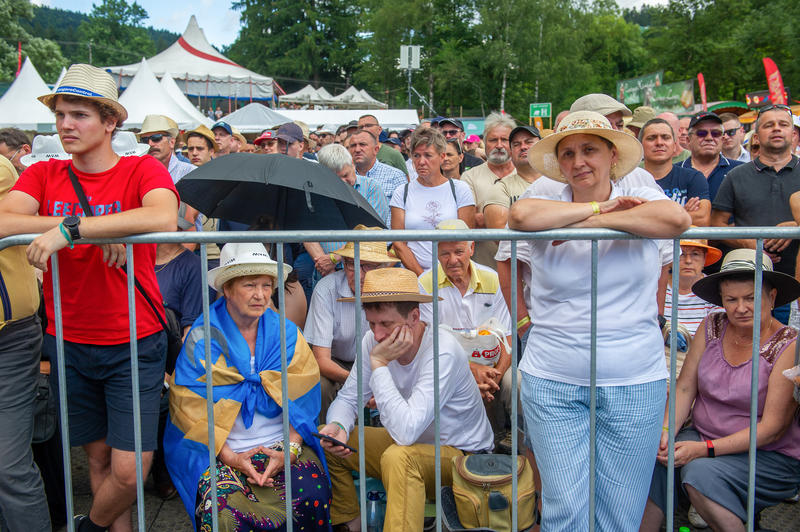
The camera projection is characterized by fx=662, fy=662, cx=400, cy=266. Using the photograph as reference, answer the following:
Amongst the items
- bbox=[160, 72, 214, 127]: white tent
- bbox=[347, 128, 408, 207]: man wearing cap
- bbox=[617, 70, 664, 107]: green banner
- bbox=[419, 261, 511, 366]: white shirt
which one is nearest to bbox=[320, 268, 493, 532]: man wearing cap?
bbox=[419, 261, 511, 366]: white shirt

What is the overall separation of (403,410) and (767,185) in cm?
332

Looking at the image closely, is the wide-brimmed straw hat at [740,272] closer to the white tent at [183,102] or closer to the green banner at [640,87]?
the white tent at [183,102]

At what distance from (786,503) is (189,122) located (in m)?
15.9

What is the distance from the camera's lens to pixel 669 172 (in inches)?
195

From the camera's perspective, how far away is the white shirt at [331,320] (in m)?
4.27

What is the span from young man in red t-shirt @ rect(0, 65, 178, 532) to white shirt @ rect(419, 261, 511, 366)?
70.8 inches

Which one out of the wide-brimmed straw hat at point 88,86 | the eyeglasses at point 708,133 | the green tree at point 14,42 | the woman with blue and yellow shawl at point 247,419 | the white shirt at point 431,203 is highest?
the green tree at point 14,42

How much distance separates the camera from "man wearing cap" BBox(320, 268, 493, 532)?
296cm

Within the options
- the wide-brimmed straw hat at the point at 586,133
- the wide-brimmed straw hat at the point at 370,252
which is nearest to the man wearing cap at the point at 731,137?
the wide-brimmed straw hat at the point at 370,252

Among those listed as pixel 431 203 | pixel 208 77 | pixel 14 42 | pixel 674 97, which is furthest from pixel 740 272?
pixel 14 42

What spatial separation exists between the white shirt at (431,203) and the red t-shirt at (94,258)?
103 inches

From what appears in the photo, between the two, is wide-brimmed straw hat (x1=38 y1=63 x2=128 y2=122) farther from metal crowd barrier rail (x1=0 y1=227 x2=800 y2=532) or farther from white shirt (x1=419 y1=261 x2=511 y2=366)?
white shirt (x1=419 y1=261 x2=511 y2=366)

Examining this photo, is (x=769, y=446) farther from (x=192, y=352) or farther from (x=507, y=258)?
(x=192, y=352)

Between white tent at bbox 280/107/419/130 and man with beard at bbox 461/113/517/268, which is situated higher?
white tent at bbox 280/107/419/130
